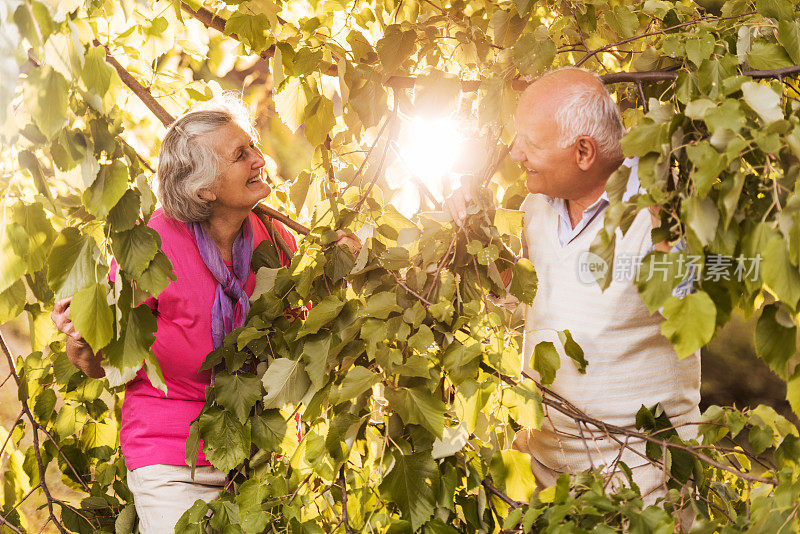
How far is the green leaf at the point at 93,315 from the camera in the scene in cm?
112

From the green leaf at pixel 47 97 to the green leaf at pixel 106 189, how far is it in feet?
0.41

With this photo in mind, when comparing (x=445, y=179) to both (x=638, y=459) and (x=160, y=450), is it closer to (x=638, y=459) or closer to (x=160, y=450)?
(x=638, y=459)

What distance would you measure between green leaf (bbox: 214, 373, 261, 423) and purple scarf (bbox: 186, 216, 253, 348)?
0.58 feet

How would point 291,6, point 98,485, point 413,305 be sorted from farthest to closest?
1. point 291,6
2. point 98,485
3. point 413,305

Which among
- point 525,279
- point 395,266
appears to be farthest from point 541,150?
point 395,266

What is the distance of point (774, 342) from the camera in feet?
3.18

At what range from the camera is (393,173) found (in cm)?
216

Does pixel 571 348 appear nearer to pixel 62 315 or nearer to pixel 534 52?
pixel 534 52

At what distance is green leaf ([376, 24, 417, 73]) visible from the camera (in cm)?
165

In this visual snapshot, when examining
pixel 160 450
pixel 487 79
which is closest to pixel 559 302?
pixel 487 79

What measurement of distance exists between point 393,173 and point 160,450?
37.9 inches

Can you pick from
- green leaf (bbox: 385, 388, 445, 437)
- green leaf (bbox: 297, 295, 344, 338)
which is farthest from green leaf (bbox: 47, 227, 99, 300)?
green leaf (bbox: 385, 388, 445, 437)

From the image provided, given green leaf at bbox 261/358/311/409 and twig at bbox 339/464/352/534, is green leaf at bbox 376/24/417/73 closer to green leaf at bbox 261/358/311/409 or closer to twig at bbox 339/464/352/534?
green leaf at bbox 261/358/311/409

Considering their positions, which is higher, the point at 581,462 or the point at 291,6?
the point at 291,6
